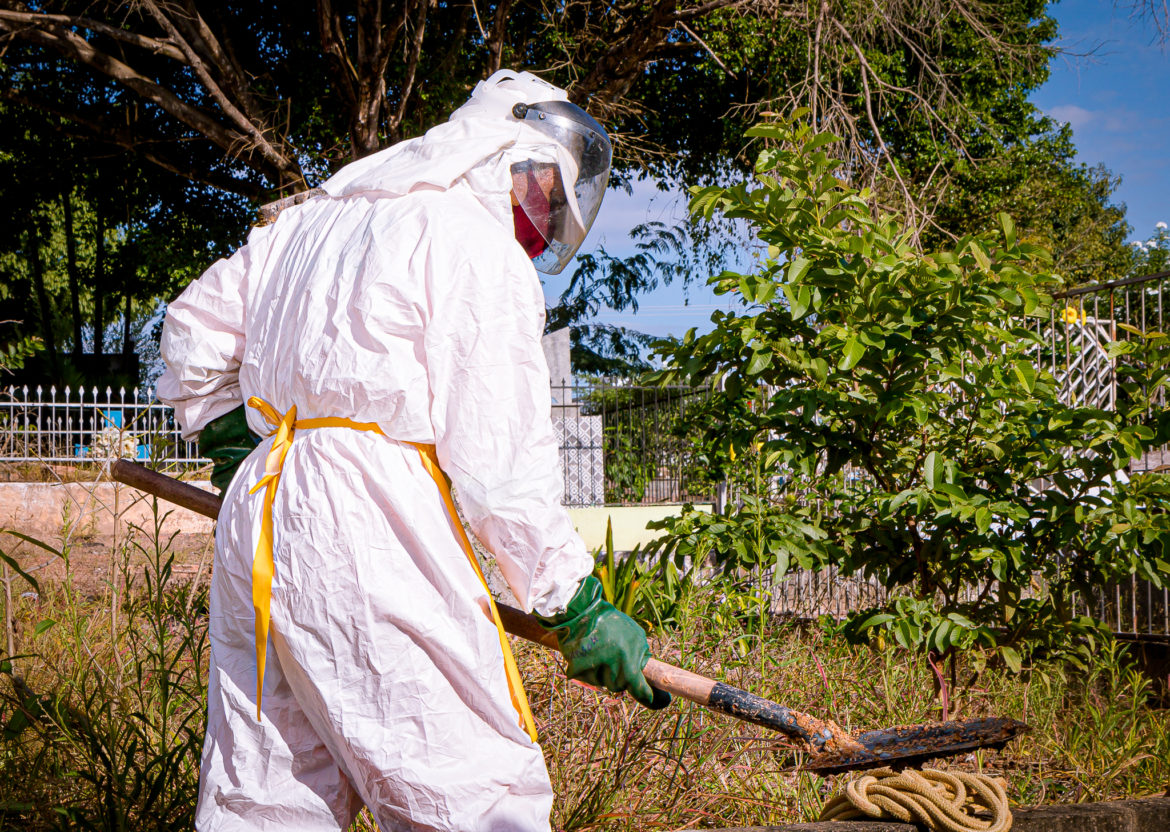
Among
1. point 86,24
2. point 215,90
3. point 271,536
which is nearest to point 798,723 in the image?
point 271,536

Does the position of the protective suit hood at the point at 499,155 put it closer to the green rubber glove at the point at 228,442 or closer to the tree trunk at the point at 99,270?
the green rubber glove at the point at 228,442

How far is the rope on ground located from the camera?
1.89m

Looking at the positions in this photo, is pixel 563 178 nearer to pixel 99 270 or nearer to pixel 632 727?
pixel 632 727

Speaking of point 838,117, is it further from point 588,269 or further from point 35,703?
point 588,269

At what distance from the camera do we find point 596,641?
1.61 metres

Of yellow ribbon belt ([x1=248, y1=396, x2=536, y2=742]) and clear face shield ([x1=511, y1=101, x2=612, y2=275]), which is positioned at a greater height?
clear face shield ([x1=511, y1=101, x2=612, y2=275])

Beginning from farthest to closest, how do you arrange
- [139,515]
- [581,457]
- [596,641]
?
Answer: [581,457]
[139,515]
[596,641]

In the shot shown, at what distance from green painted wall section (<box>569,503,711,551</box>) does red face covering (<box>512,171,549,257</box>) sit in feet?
22.2

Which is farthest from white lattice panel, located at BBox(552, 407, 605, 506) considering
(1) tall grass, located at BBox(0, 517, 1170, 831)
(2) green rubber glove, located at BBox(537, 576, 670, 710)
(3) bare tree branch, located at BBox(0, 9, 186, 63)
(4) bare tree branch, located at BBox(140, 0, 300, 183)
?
(2) green rubber glove, located at BBox(537, 576, 670, 710)

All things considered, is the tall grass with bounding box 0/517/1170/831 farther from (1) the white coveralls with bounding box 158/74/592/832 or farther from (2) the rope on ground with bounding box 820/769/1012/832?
(1) the white coveralls with bounding box 158/74/592/832

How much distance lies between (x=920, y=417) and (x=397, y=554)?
84.5 inches

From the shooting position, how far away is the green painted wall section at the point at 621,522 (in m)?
9.00

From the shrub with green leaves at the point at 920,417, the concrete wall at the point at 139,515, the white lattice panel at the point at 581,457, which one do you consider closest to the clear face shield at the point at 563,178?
the shrub with green leaves at the point at 920,417

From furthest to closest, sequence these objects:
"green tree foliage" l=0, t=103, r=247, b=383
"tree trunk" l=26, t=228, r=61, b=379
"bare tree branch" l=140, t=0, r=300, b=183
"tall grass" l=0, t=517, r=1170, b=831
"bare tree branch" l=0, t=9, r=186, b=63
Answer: "tree trunk" l=26, t=228, r=61, b=379 → "green tree foliage" l=0, t=103, r=247, b=383 → "bare tree branch" l=140, t=0, r=300, b=183 → "bare tree branch" l=0, t=9, r=186, b=63 → "tall grass" l=0, t=517, r=1170, b=831
